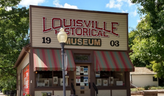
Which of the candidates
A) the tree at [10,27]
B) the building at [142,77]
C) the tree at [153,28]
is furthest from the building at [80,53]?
the building at [142,77]

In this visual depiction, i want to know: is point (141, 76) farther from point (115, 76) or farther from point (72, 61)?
point (72, 61)

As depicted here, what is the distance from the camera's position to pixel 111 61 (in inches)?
643

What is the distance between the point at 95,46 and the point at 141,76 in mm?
29114

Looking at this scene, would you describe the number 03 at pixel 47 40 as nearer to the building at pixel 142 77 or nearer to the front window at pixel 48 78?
the front window at pixel 48 78

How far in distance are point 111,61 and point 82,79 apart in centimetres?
225

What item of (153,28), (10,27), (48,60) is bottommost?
(48,60)

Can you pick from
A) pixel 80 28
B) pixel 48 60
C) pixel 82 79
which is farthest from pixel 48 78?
pixel 80 28

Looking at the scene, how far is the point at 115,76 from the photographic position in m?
17.2

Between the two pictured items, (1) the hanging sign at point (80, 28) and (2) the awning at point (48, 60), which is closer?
(2) the awning at point (48, 60)

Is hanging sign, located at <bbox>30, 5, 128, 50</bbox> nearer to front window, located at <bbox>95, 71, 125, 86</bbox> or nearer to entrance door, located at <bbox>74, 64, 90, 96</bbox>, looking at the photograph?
entrance door, located at <bbox>74, 64, 90, 96</bbox>

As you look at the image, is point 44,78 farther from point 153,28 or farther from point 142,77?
point 142,77

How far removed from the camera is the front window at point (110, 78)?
16812mm

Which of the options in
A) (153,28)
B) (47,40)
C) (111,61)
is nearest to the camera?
(153,28)

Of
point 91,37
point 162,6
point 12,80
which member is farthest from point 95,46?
point 12,80
